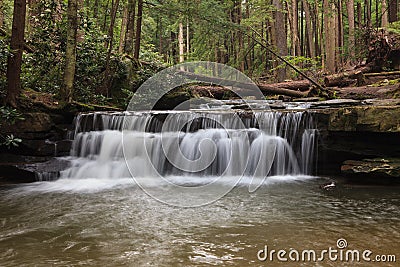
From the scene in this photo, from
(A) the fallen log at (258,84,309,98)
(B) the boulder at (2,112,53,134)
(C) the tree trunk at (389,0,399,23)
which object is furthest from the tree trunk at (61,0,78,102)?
(C) the tree trunk at (389,0,399,23)

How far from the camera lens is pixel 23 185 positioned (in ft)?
22.5

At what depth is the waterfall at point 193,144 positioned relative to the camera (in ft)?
25.1

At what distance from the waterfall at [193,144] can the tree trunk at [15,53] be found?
5.39ft

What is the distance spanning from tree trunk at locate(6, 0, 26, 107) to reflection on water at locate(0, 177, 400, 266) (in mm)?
2624

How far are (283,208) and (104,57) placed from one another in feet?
30.5

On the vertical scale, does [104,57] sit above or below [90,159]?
above

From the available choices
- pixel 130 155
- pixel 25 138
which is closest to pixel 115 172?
pixel 130 155

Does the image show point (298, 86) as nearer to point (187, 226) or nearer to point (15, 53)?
point (15, 53)

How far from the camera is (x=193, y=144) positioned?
8.03 metres

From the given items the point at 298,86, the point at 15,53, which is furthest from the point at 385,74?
the point at 15,53

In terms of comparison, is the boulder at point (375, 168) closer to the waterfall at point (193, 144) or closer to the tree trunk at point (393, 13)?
the waterfall at point (193, 144)

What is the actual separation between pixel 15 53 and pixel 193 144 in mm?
4536

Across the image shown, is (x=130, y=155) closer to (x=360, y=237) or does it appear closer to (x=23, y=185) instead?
(x=23, y=185)

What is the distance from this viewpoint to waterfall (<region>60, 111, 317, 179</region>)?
764 cm
